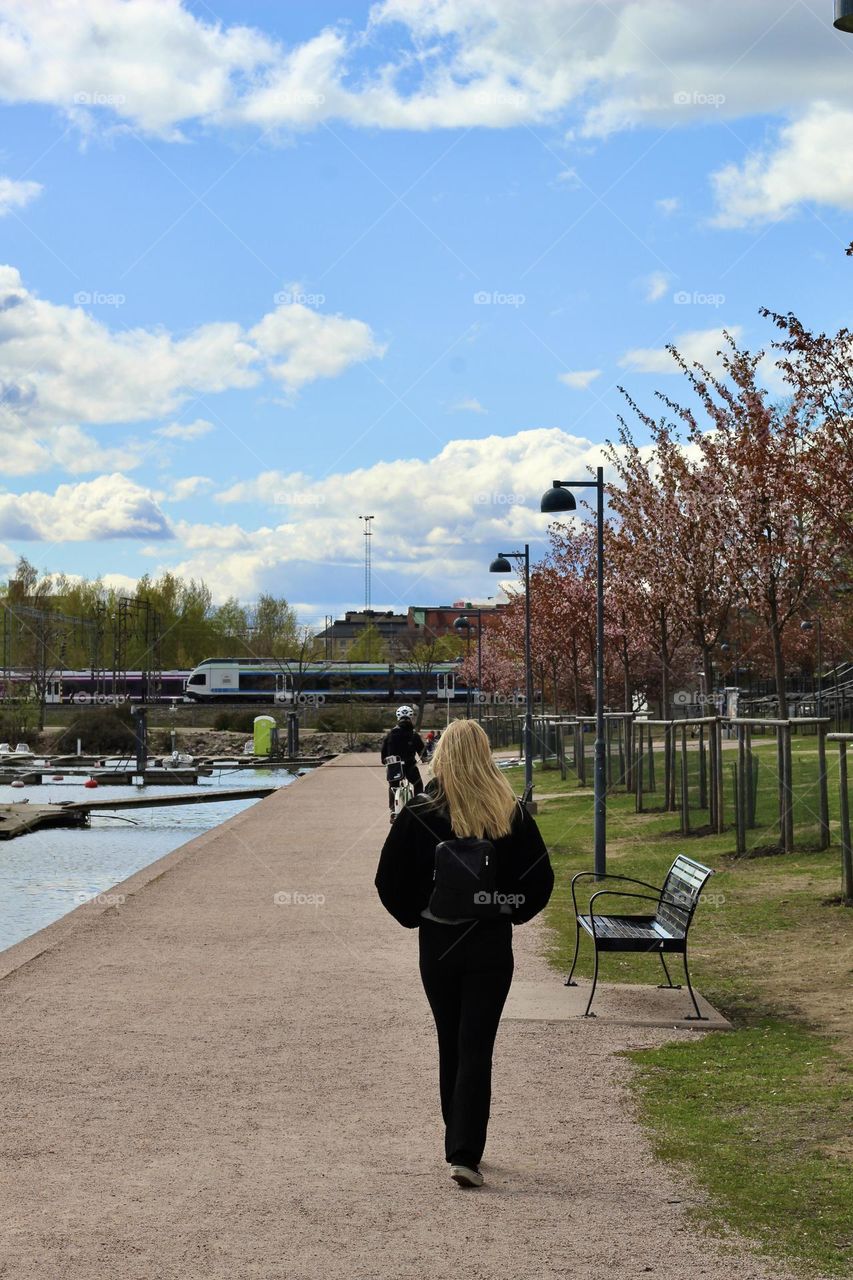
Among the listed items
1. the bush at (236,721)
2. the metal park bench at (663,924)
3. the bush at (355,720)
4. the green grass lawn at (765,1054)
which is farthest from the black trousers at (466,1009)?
the bush at (236,721)

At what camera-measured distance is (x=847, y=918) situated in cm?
1344

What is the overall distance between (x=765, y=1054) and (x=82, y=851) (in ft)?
75.4

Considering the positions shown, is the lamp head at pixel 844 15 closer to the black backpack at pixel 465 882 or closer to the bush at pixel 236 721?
the black backpack at pixel 465 882

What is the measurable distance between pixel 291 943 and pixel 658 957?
3004 millimetres

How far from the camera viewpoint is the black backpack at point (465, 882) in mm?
6219

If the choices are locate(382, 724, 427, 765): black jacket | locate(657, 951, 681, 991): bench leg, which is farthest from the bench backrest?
locate(382, 724, 427, 765): black jacket

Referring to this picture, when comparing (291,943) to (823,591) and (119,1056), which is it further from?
(823,591)

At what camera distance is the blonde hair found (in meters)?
6.29

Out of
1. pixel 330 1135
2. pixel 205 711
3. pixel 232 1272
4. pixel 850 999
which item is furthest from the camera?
pixel 205 711

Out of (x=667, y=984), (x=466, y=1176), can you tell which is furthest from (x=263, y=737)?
Result: (x=466, y=1176)

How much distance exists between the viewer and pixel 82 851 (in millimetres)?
30016

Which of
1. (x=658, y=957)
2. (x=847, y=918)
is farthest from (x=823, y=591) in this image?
(x=658, y=957)

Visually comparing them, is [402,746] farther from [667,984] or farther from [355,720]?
[355,720]

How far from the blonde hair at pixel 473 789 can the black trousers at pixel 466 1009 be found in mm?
378
